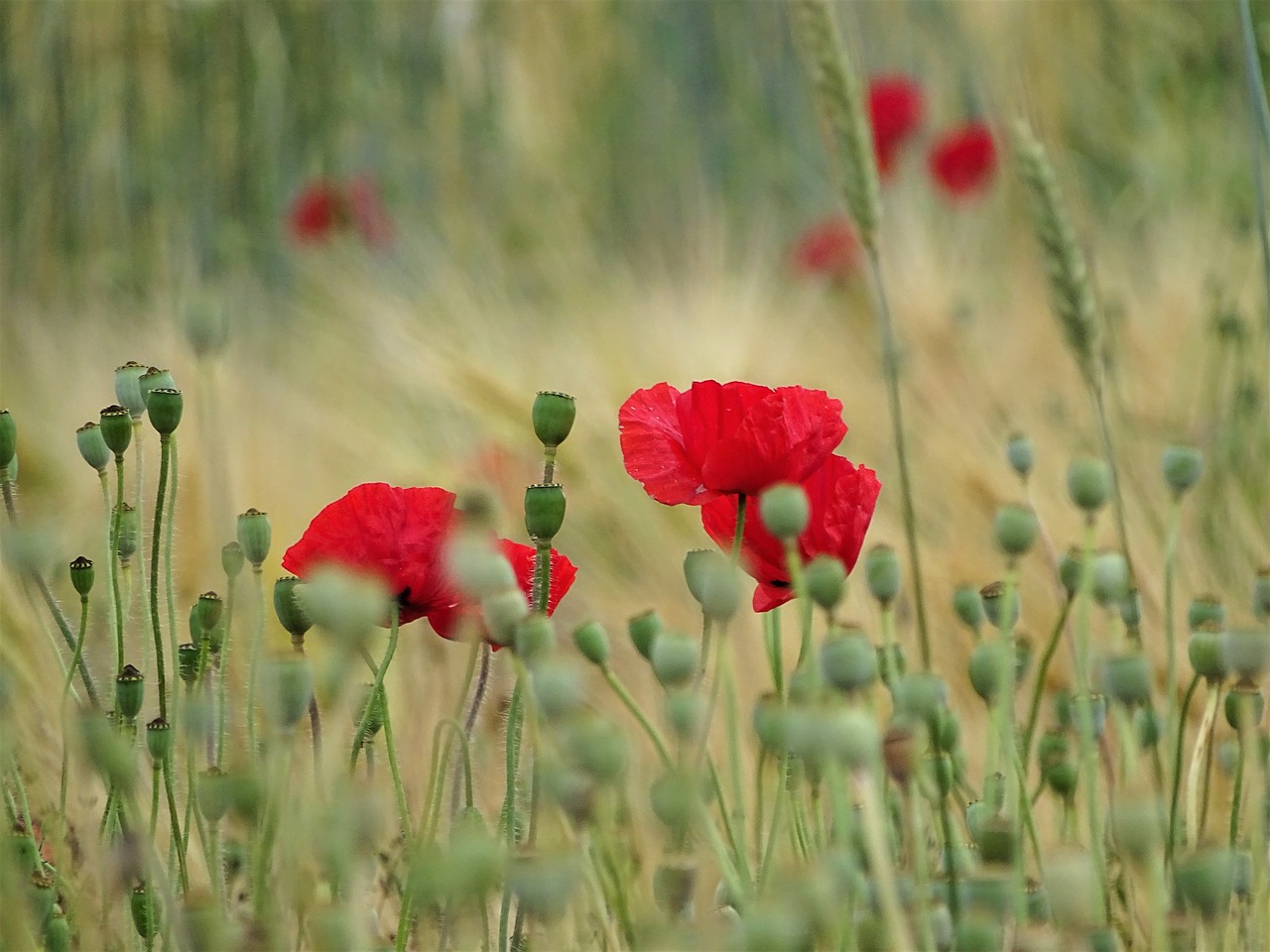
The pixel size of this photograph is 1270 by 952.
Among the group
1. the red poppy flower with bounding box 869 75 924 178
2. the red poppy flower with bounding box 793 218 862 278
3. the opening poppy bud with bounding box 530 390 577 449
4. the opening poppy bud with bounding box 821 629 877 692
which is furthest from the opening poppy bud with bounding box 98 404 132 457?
the red poppy flower with bounding box 869 75 924 178

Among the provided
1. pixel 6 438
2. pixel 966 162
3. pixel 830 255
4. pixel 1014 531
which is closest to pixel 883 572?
pixel 1014 531

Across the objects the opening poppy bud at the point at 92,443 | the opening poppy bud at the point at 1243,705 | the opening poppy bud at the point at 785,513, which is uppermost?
the opening poppy bud at the point at 92,443

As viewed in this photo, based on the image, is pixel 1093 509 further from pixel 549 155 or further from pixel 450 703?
pixel 549 155

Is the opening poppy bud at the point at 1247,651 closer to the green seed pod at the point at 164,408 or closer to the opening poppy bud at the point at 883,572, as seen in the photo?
the opening poppy bud at the point at 883,572

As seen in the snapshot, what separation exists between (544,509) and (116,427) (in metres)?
0.13

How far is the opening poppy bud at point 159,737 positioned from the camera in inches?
15.7

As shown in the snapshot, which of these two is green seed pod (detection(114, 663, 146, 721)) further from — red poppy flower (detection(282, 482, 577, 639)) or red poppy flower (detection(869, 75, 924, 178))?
red poppy flower (detection(869, 75, 924, 178))

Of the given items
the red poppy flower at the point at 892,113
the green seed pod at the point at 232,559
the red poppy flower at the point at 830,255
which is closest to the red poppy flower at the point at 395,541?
the green seed pod at the point at 232,559

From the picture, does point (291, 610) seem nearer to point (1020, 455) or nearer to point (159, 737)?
point (159, 737)

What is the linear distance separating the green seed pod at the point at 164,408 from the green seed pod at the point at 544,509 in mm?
107

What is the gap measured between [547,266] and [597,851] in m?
1.64

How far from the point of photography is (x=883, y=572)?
0.37 metres

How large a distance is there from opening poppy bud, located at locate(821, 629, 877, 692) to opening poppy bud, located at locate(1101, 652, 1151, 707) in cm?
6

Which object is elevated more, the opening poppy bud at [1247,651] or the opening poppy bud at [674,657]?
the opening poppy bud at [674,657]
